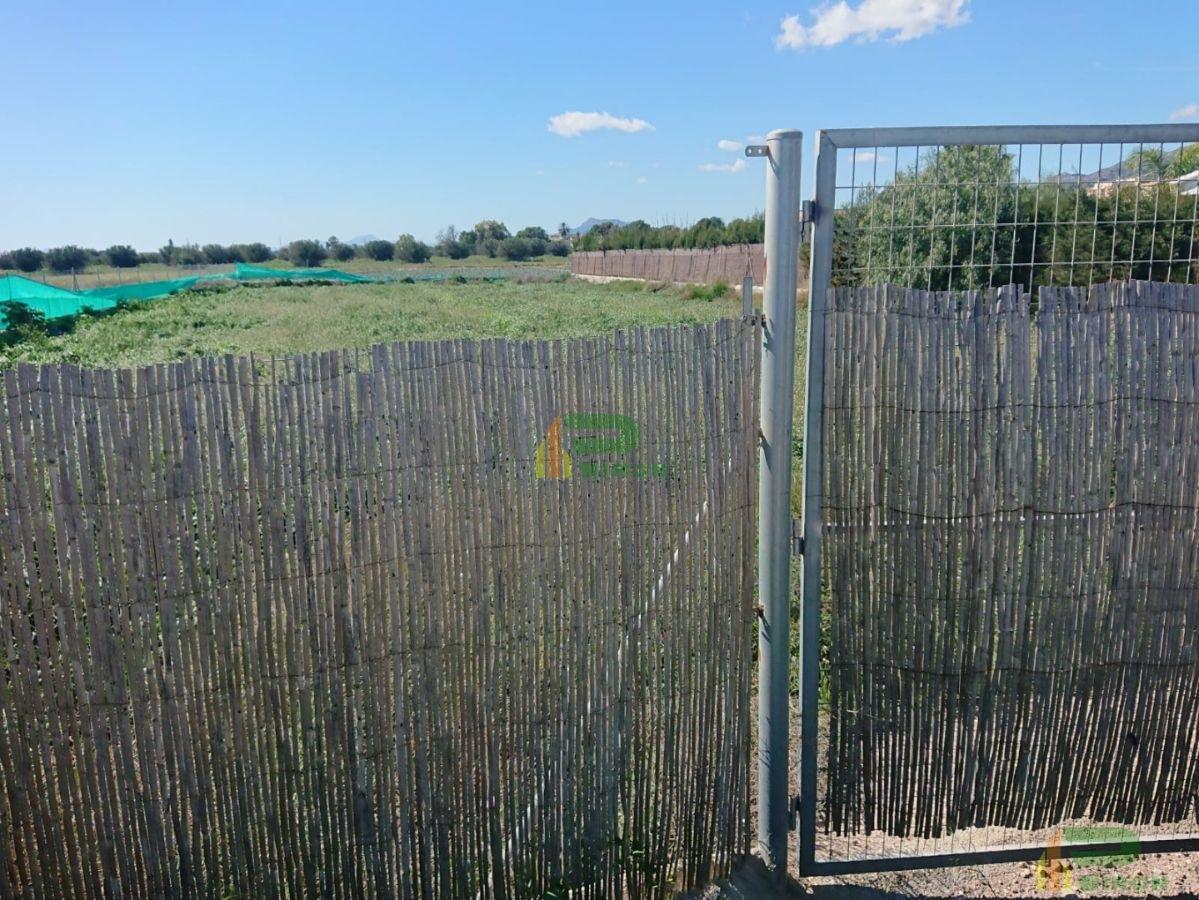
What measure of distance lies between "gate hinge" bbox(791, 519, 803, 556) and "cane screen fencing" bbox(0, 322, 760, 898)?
0.18m

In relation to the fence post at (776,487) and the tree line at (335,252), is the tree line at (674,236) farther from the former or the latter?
the fence post at (776,487)

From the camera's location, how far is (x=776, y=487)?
320 centimetres

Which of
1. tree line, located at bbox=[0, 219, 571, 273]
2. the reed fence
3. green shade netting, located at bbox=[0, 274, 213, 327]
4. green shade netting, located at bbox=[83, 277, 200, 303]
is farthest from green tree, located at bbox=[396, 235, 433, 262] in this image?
green shade netting, located at bbox=[0, 274, 213, 327]

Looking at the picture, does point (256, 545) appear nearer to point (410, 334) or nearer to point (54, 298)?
point (410, 334)

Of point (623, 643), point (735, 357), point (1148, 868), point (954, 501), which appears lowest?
point (1148, 868)

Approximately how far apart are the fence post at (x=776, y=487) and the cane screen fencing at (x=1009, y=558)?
158 millimetres

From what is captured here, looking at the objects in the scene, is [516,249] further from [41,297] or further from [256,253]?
[41,297]

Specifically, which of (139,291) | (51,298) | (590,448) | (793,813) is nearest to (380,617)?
(590,448)

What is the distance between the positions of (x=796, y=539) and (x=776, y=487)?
10.2 inches

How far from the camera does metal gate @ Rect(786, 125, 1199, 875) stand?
3154 millimetres

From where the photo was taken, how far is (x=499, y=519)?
2.91 m

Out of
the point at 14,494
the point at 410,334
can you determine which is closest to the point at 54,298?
the point at 410,334

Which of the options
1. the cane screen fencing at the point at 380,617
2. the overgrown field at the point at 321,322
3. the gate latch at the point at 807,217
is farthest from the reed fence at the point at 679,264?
the cane screen fencing at the point at 380,617

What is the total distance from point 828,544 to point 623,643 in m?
0.79
